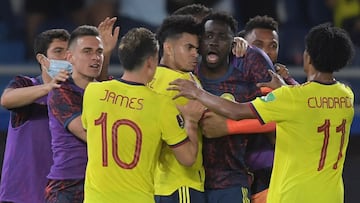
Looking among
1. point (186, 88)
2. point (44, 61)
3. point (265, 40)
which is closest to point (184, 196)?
point (186, 88)

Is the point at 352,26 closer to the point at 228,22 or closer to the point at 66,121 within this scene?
the point at 228,22

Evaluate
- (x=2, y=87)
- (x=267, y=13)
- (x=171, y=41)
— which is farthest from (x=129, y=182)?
(x=267, y=13)

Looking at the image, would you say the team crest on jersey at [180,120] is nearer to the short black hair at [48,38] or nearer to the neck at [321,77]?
the neck at [321,77]

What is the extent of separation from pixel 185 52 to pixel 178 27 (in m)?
0.14

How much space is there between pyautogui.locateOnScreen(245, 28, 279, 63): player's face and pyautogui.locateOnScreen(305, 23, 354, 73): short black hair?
43.7 inches

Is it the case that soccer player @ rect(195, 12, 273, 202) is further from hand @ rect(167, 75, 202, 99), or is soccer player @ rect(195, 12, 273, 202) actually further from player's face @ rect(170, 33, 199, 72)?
hand @ rect(167, 75, 202, 99)

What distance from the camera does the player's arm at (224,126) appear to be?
5.81 m

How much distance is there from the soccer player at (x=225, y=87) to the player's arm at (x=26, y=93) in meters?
0.77

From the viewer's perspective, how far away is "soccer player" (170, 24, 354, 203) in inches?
214

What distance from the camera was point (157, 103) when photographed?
545 cm

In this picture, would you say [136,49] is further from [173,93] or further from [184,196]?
[184,196]

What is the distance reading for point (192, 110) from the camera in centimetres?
563

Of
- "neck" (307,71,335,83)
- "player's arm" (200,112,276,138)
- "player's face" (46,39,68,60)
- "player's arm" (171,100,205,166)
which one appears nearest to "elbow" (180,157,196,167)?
"player's arm" (171,100,205,166)

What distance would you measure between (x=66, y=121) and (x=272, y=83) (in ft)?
3.57
